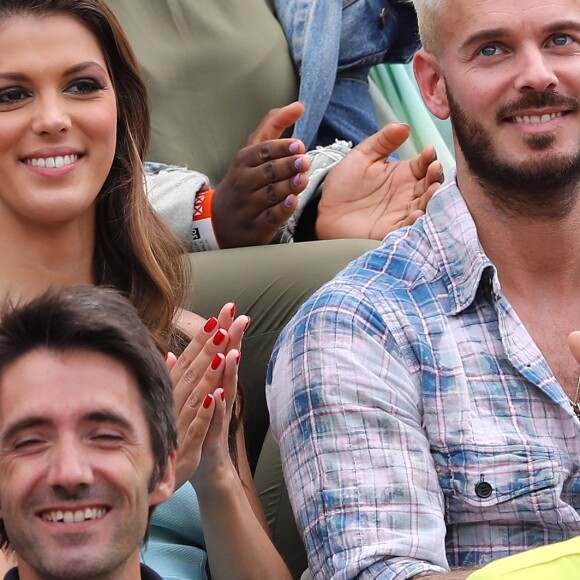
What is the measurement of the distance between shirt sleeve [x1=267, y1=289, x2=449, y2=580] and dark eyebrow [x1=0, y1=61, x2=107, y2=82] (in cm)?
59

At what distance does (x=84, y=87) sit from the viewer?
2652 mm

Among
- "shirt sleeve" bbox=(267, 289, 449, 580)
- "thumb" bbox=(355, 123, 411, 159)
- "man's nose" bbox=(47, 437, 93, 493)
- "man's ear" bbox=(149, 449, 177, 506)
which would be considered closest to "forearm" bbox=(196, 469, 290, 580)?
"shirt sleeve" bbox=(267, 289, 449, 580)

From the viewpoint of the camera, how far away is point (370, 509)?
89.5 inches

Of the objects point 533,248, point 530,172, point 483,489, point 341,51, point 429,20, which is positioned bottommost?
point 483,489

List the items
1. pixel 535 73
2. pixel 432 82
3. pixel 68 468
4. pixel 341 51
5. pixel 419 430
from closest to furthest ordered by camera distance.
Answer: pixel 68 468 → pixel 419 430 → pixel 535 73 → pixel 432 82 → pixel 341 51

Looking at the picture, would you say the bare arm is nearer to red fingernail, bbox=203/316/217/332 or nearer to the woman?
the woman

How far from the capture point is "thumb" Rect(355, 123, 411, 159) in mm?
3141

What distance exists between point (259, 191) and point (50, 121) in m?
0.50

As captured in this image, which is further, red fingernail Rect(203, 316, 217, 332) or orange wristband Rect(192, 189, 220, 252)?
orange wristband Rect(192, 189, 220, 252)

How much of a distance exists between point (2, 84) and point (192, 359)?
24.1 inches

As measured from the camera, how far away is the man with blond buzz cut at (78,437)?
5.58 ft

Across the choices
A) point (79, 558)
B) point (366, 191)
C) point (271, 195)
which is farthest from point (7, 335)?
point (366, 191)

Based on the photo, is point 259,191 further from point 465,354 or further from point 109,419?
point 109,419

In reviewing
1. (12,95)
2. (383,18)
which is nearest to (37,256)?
(12,95)
